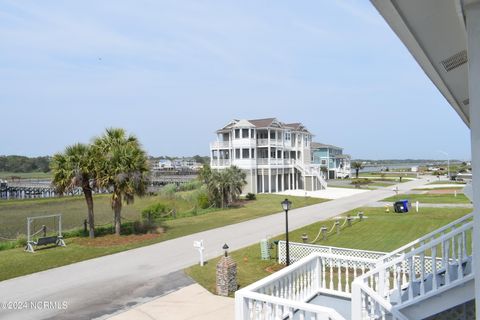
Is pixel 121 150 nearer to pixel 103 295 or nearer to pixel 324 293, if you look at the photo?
pixel 103 295

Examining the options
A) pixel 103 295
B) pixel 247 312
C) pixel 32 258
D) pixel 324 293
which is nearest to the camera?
pixel 247 312

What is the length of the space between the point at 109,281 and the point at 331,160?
238 ft

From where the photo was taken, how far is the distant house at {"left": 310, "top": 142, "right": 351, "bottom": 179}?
7675 centimetres

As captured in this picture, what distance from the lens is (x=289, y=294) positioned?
697 cm

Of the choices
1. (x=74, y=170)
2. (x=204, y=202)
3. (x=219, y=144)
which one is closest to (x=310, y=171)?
(x=219, y=144)

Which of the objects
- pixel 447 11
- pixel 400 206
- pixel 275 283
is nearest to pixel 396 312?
pixel 275 283

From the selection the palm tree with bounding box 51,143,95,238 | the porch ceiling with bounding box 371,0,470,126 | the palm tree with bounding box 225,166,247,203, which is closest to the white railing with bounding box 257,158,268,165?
the palm tree with bounding box 225,166,247,203

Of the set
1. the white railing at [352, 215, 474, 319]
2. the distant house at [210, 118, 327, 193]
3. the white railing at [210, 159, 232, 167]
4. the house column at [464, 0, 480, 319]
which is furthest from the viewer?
the white railing at [210, 159, 232, 167]

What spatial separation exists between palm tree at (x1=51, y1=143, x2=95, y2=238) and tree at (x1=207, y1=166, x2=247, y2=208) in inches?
544

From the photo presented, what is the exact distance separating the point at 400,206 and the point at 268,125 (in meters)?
21.9

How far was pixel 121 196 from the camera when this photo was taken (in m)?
18.4

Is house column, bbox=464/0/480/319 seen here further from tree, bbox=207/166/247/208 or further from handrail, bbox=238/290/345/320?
tree, bbox=207/166/247/208

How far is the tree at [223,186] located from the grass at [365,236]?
32.9 feet

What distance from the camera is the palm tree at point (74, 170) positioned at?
59.0 ft
